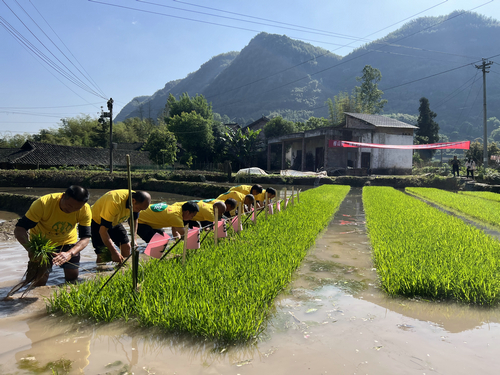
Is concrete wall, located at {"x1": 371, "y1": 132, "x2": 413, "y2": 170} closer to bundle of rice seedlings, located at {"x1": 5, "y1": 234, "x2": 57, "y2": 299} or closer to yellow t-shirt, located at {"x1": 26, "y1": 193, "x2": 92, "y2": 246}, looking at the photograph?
yellow t-shirt, located at {"x1": 26, "y1": 193, "x2": 92, "y2": 246}

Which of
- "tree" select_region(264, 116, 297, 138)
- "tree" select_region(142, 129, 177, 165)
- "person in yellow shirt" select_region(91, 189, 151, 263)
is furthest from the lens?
"tree" select_region(264, 116, 297, 138)

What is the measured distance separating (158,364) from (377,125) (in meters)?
27.9

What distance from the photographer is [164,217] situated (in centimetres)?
483

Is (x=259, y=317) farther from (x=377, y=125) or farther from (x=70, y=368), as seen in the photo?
(x=377, y=125)

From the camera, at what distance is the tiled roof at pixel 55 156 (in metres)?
29.5

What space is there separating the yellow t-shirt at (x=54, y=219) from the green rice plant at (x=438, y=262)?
3.43 meters

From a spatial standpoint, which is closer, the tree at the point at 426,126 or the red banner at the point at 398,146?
the red banner at the point at 398,146

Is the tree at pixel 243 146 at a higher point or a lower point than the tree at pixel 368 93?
lower

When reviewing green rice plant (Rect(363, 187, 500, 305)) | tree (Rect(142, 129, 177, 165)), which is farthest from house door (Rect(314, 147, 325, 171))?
green rice plant (Rect(363, 187, 500, 305))

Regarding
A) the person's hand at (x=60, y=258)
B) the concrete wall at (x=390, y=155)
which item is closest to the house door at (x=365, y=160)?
the concrete wall at (x=390, y=155)

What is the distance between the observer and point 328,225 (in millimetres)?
8227

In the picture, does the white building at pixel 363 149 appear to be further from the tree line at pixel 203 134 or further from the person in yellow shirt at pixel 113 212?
the person in yellow shirt at pixel 113 212

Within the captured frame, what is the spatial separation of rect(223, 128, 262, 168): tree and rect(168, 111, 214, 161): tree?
7.63 feet

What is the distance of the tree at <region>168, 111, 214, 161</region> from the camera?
36094 mm
